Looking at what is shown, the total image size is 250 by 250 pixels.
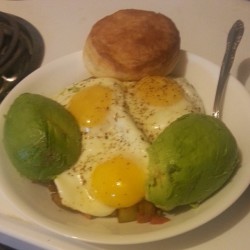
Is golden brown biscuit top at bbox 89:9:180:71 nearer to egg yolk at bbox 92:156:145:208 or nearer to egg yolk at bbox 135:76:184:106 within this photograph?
egg yolk at bbox 135:76:184:106

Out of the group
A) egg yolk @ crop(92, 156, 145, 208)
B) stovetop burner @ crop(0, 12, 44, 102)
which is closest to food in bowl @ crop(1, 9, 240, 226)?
egg yolk @ crop(92, 156, 145, 208)

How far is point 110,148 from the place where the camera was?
0.68 m

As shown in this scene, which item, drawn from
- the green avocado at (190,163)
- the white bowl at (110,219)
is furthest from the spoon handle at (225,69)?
the green avocado at (190,163)

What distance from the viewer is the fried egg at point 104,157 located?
638 mm

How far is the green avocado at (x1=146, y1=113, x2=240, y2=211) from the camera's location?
23.7 inches

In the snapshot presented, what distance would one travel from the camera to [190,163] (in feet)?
1.98

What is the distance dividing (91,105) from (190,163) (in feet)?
0.60

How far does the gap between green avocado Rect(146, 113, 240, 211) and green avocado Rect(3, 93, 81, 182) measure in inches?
4.4

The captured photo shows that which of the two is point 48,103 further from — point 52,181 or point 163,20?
point 163,20

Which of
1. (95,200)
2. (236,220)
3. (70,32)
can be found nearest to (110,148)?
(95,200)

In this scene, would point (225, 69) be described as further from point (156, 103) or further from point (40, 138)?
point (40, 138)

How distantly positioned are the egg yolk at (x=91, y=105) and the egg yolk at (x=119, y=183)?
0.08 metres

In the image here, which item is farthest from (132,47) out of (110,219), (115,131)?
(110,219)

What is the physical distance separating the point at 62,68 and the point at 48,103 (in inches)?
5.8
